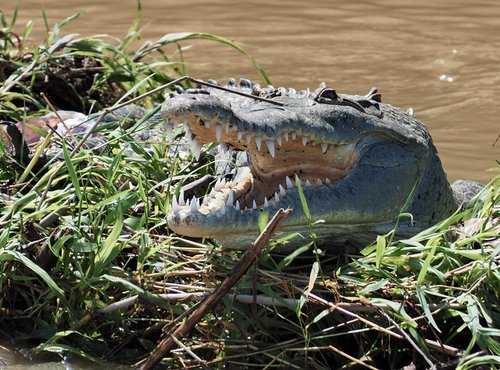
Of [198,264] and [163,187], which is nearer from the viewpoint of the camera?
[198,264]

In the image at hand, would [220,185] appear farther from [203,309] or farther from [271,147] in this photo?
[203,309]

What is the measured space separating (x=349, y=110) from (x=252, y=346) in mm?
1227

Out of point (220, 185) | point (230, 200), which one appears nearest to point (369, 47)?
point (220, 185)

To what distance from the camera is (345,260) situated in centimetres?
436

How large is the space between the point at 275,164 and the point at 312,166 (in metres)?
0.17

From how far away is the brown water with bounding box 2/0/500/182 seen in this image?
820cm

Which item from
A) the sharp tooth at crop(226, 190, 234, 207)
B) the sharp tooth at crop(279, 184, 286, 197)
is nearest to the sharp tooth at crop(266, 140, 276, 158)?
the sharp tooth at crop(279, 184, 286, 197)

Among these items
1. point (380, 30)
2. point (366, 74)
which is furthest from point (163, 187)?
point (380, 30)

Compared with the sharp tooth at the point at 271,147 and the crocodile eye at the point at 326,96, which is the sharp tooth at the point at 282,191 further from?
the crocodile eye at the point at 326,96

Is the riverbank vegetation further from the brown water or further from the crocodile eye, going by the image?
the brown water

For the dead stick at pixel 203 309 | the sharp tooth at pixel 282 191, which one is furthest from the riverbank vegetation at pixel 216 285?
the sharp tooth at pixel 282 191

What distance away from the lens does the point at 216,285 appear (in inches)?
160

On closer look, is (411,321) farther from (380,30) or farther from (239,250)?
(380,30)

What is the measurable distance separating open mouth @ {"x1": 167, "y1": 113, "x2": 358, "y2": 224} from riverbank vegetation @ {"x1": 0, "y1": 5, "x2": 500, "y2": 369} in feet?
0.90
